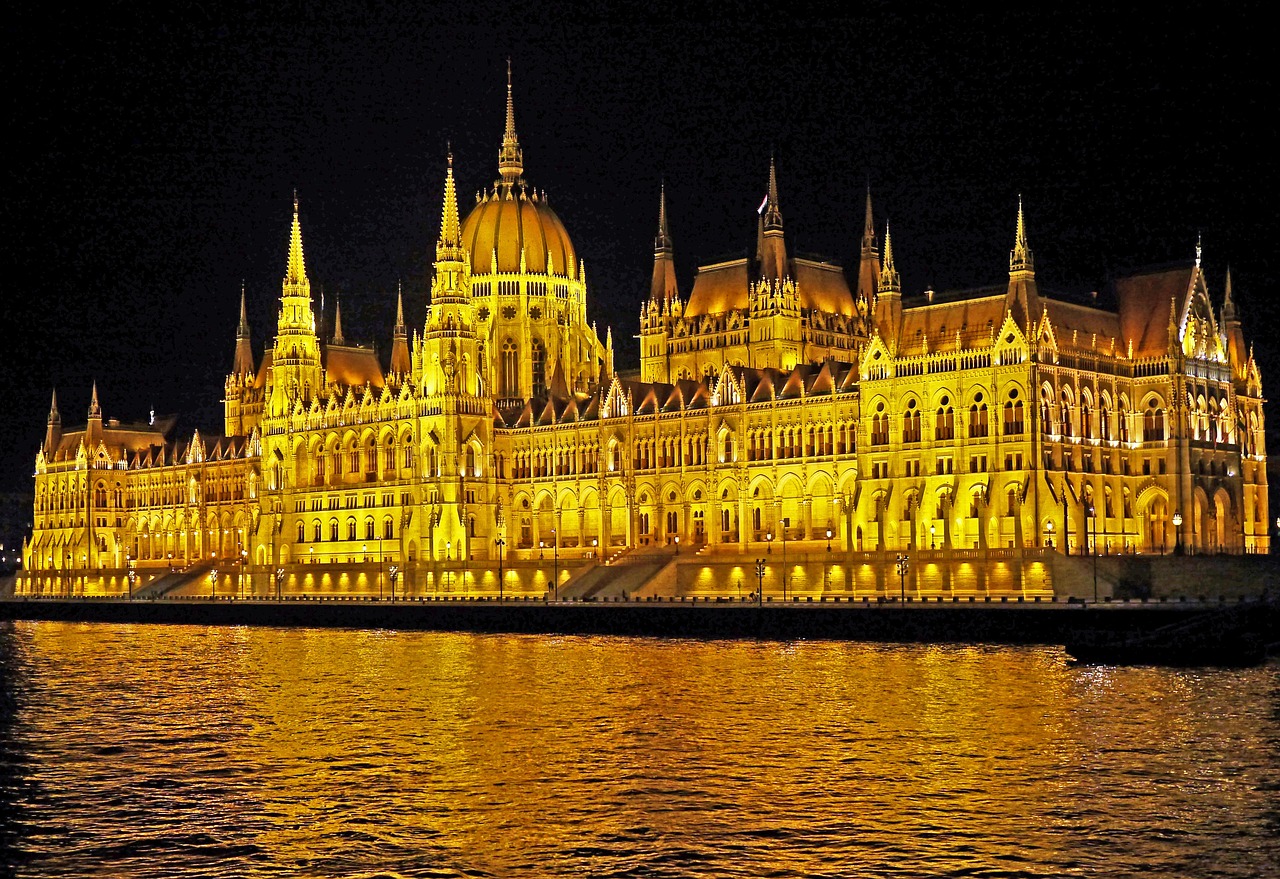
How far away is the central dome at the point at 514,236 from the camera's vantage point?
5856 inches

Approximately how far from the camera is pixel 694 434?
396ft

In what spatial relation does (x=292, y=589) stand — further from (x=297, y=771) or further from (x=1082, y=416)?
(x=297, y=771)

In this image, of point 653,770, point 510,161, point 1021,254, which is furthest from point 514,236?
point 653,770

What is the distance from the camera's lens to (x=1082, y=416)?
335ft

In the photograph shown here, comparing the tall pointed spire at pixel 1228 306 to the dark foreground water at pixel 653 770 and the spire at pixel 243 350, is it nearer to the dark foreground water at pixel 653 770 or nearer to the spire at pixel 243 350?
the dark foreground water at pixel 653 770

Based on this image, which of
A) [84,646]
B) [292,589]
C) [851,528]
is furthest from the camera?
[292,589]

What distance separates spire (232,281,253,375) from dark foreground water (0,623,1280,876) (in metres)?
→ 101

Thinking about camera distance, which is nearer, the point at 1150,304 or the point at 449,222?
the point at 1150,304

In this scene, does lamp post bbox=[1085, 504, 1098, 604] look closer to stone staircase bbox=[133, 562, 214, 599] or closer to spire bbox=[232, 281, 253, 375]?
stone staircase bbox=[133, 562, 214, 599]

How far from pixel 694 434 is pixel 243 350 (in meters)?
68.8

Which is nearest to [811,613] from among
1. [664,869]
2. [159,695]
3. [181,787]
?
[159,695]

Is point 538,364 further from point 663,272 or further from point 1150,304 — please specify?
point 1150,304

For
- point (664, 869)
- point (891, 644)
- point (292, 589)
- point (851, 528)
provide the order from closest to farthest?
point (664, 869), point (891, 644), point (851, 528), point (292, 589)

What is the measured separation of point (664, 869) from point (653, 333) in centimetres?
11068
